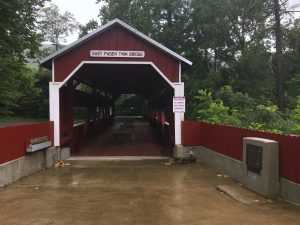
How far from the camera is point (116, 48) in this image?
50.9 ft

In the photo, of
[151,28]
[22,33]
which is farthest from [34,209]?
[151,28]

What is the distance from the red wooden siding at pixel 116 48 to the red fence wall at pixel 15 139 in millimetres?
2865

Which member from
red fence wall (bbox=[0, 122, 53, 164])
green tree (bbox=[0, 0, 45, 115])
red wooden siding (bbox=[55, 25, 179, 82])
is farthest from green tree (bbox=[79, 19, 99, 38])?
red fence wall (bbox=[0, 122, 53, 164])

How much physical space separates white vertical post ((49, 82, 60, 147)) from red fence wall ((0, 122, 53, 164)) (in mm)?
1537

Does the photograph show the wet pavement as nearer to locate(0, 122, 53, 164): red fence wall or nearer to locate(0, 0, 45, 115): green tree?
locate(0, 122, 53, 164): red fence wall

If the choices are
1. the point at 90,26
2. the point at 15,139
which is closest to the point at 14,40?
the point at 15,139

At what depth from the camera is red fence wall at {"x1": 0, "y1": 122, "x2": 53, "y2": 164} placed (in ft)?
33.7

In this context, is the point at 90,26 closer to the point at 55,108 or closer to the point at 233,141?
the point at 55,108

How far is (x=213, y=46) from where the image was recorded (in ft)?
106

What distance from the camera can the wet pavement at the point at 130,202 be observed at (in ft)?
22.3

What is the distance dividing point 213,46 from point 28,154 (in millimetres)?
22598

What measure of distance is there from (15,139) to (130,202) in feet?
14.1

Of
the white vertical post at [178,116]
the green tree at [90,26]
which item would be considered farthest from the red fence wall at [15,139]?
the green tree at [90,26]

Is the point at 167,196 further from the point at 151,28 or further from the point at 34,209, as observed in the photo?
the point at 151,28
